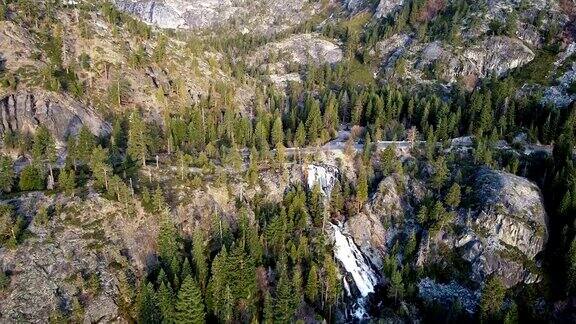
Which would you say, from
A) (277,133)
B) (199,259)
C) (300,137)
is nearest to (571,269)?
(300,137)

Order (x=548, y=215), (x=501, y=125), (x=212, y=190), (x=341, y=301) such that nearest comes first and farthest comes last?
(x=341, y=301) < (x=212, y=190) < (x=548, y=215) < (x=501, y=125)

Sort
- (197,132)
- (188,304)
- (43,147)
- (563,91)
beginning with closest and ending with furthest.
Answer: (188,304) < (43,147) < (197,132) < (563,91)

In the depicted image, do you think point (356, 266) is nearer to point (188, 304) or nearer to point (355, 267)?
point (355, 267)

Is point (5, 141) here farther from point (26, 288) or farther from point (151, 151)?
point (26, 288)

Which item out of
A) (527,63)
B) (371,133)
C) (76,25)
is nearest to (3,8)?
(76,25)

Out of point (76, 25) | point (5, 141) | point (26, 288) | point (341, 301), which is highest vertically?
point (76, 25)
